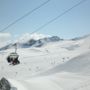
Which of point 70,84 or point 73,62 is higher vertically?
point 73,62

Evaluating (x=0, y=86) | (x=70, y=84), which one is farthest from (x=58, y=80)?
(x=0, y=86)

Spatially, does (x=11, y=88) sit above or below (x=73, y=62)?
below

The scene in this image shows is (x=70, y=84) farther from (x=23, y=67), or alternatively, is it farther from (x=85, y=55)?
(x=23, y=67)

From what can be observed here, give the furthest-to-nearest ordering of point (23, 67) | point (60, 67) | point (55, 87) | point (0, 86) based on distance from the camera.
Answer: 1. point (23, 67)
2. point (60, 67)
3. point (55, 87)
4. point (0, 86)

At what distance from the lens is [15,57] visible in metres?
21.2

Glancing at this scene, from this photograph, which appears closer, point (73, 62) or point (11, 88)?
point (11, 88)

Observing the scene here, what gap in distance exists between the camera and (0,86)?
1797 cm

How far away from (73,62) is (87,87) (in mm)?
14238

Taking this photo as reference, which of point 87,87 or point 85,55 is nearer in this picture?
point 87,87

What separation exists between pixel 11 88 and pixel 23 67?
20.4 metres

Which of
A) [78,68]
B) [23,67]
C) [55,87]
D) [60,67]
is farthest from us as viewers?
[23,67]

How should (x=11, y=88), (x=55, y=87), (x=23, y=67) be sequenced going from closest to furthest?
(x=11, y=88), (x=55, y=87), (x=23, y=67)

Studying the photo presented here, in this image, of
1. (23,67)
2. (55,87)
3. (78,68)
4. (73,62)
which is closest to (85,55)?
(73,62)

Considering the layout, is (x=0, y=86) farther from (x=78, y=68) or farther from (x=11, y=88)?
(x=78, y=68)
